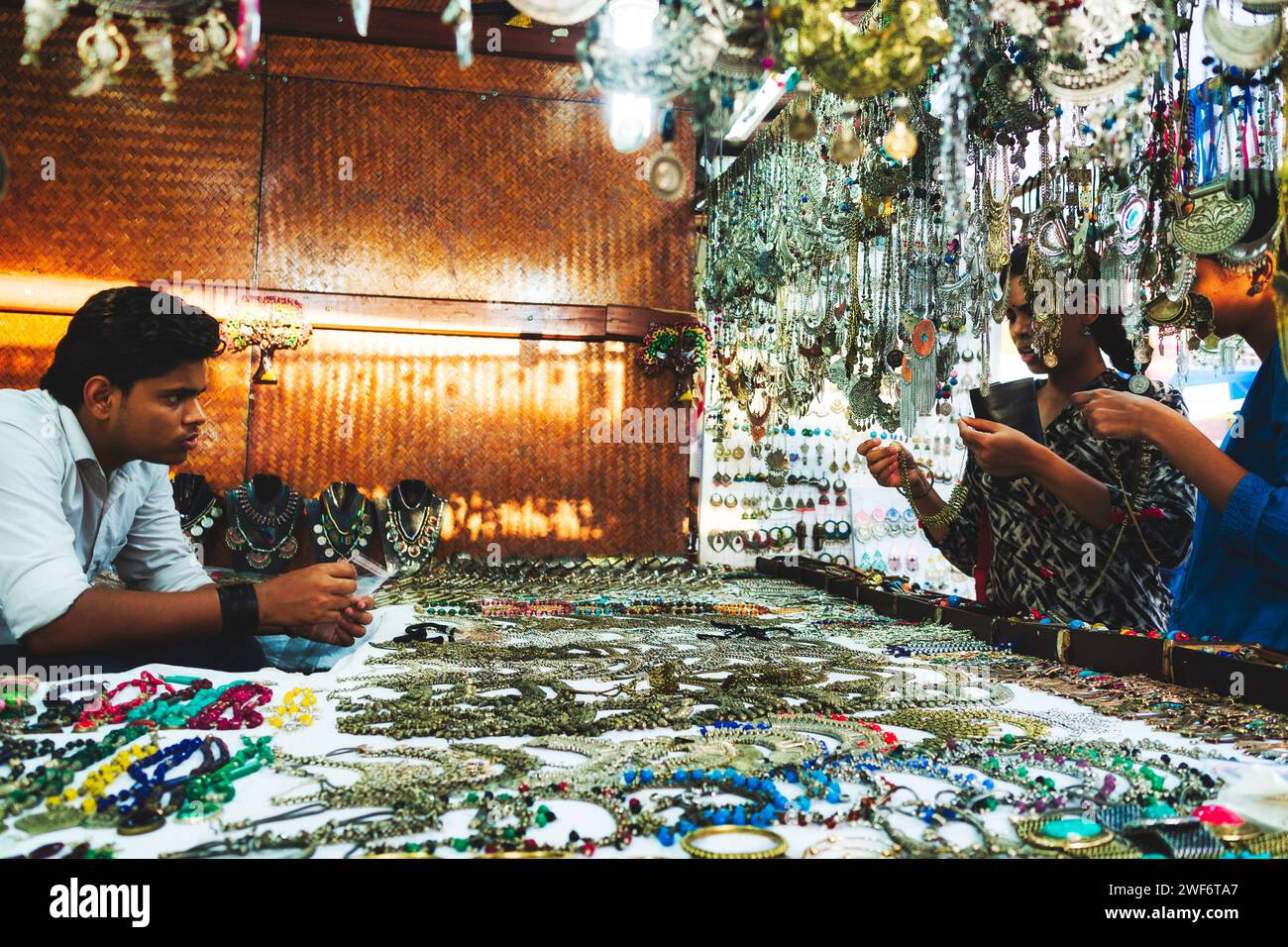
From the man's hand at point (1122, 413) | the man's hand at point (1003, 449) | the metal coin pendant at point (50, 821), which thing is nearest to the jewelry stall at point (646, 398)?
the metal coin pendant at point (50, 821)

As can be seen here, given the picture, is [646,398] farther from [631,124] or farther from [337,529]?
[631,124]

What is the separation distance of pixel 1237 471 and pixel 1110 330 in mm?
968

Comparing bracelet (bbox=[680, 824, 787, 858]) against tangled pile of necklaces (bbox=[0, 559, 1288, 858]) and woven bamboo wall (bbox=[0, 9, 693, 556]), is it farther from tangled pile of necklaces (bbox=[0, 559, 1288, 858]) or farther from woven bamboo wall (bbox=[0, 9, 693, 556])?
woven bamboo wall (bbox=[0, 9, 693, 556])

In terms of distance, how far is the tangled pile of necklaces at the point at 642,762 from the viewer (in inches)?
43.4

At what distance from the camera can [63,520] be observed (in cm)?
195

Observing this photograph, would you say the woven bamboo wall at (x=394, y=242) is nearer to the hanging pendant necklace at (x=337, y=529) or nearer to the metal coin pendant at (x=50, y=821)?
the hanging pendant necklace at (x=337, y=529)

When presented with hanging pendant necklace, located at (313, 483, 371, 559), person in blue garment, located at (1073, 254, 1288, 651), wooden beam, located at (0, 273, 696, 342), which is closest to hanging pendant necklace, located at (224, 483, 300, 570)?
hanging pendant necklace, located at (313, 483, 371, 559)

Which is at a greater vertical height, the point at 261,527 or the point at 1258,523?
the point at 1258,523

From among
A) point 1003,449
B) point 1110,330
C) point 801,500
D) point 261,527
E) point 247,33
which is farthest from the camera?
point 801,500

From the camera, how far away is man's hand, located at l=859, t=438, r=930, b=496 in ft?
9.59

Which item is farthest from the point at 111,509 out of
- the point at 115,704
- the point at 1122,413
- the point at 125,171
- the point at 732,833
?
the point at 125,171
